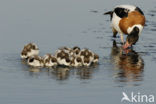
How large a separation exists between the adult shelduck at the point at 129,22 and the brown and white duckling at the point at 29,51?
2.31 metres

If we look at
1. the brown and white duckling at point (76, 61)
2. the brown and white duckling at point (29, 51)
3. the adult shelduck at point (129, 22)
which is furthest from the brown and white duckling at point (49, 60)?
the adult shelduck at point (129, 22)

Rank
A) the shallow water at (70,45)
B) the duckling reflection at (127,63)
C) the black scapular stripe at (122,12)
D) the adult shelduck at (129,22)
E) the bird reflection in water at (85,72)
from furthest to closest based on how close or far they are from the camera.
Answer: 1. the black scapular stripe at (122,12)
2. the adult shelduck at (129,22)
3. the duckling reflection at (127,63)
4. the bird reflection in water at (85,72)
5. the shallow water at (70,45)

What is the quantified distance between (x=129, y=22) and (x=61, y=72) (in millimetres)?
3512

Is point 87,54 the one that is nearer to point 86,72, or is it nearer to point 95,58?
point 95,58

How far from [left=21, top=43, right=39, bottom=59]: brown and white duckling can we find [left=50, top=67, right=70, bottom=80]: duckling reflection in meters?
0.92

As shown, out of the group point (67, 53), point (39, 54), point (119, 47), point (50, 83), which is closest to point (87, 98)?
point (50, 83)

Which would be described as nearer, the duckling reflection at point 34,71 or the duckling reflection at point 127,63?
the duckling reflection at point 34,71

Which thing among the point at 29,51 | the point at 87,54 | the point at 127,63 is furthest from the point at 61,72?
the point at 127,63

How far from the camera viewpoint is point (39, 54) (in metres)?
14.3

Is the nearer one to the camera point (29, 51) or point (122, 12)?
point (29, 51)

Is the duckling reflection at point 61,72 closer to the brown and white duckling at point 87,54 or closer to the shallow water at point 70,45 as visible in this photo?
the shallow water at point 70,45

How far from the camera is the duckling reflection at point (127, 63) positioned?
1266cm

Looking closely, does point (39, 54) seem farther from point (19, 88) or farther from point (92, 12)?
point (92, 12)

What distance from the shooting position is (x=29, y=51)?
13797 mm
